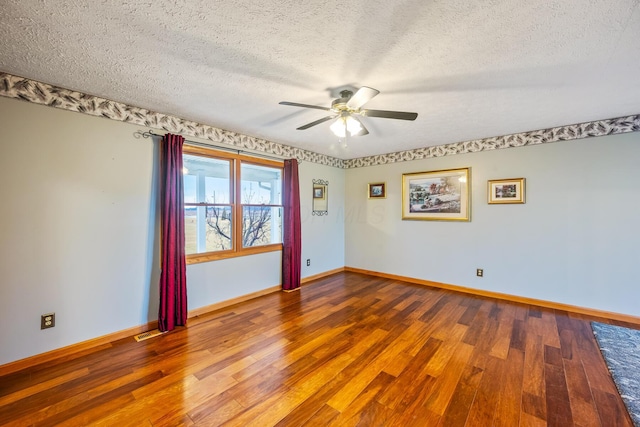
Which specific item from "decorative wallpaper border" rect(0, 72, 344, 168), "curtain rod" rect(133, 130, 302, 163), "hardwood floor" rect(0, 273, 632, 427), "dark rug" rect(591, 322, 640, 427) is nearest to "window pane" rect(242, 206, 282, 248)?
"curtain rod" rect(133, 130, 302, 163)

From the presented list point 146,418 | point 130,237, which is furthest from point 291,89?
point 146,418

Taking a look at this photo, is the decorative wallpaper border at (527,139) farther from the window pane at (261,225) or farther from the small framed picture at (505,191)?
the window pane at (261,225)

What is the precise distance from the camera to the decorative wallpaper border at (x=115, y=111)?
2102mm

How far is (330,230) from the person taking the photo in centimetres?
520

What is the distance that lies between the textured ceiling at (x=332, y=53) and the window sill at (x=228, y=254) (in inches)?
69.7

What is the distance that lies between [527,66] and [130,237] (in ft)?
12.8

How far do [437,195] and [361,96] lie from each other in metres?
2.99

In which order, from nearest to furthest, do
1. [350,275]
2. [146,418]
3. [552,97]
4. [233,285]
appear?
[146,418], [552,97], [233,285], [350,275]

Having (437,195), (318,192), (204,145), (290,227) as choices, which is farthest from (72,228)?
(437,195)

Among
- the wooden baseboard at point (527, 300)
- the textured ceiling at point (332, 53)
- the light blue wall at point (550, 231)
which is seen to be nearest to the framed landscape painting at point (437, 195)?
the light blue wall at point (550, 231)

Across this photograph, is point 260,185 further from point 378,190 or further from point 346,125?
point 378,190

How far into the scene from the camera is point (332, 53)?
5.65 ft

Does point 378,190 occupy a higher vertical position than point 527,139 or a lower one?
lower

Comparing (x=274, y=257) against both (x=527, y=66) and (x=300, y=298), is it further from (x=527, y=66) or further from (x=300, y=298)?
(x=527, y=66)
